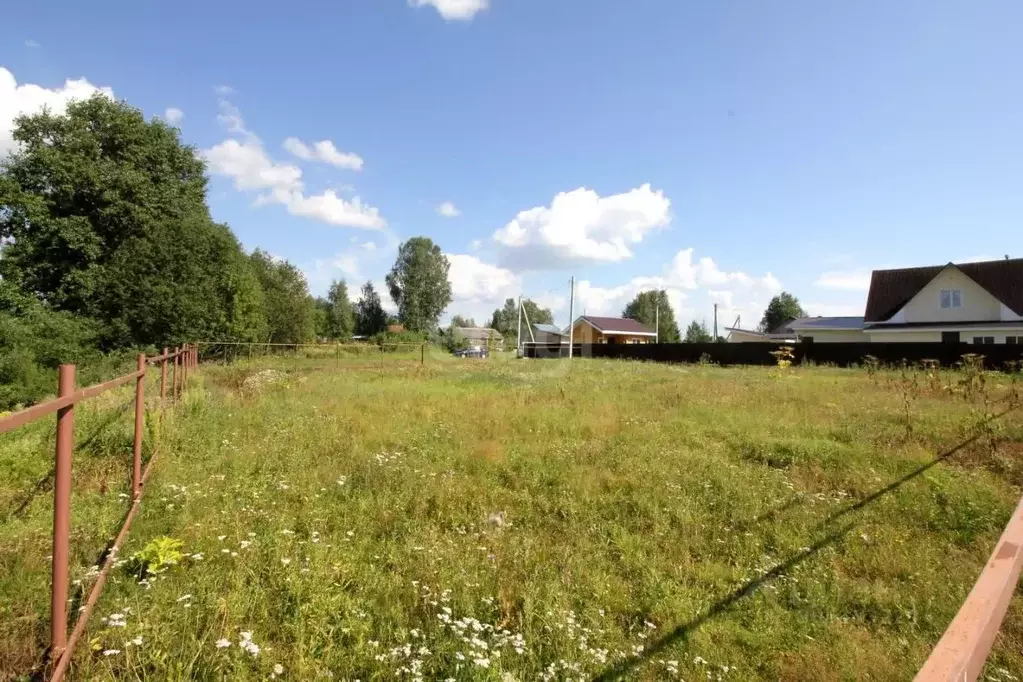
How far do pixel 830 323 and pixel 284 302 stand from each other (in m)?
41.5

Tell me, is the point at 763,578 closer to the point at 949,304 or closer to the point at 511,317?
the point at 949,304

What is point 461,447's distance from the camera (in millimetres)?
7562

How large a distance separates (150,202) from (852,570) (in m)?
34.6

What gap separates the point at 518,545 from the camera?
4.45 meters

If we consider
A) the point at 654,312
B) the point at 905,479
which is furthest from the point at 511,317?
the point at 905,479

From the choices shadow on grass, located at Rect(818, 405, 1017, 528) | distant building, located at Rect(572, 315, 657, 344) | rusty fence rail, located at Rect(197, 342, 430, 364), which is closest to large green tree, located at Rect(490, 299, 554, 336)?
distant building, located at Rect(572, 315, 657, 344)

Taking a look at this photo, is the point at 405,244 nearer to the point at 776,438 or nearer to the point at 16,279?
the point at 16,279

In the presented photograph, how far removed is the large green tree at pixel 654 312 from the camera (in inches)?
2863

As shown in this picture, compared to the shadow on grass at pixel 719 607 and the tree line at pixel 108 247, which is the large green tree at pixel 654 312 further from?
the shadow on grass at pixel 719 607

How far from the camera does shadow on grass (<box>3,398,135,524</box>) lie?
433 cm

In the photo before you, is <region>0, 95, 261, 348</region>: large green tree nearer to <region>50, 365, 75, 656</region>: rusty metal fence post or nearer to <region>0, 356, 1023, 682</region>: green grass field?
<region>0, 356, 1023, 682</region>: green grass field

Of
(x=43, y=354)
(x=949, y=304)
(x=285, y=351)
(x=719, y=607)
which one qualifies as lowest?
(x=719, y=607)

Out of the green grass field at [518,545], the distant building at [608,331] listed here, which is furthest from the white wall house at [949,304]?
the green grass field at [518,545]

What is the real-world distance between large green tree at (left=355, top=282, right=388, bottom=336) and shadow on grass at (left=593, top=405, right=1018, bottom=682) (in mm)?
64892
